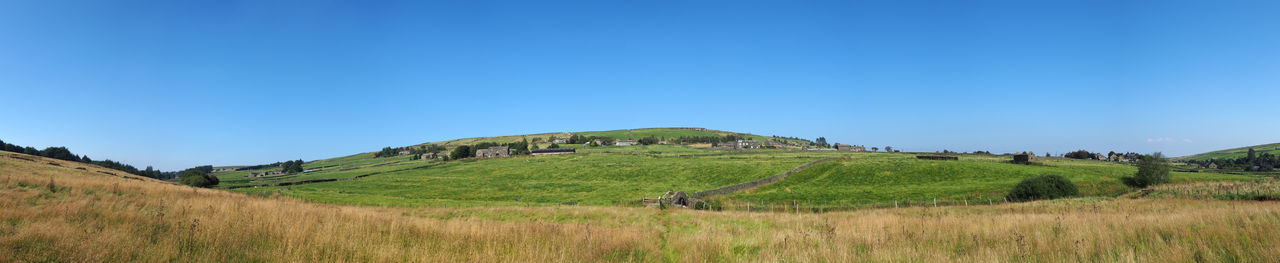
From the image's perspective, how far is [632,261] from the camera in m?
6.88

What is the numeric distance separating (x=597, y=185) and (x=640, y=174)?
48.8ft

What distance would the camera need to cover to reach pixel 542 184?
64688mm

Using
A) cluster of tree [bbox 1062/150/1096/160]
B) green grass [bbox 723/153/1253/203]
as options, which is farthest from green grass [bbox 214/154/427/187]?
cluster of tree [bbox 1062/150/1096/160]

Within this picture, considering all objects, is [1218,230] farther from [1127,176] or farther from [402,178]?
[402,178]

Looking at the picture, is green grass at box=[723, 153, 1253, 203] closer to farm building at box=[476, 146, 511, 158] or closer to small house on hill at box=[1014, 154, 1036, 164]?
small house on hill at box=[1014, 154, 1036, 164]

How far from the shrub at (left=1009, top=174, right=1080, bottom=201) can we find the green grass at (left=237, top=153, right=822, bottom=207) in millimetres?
28663

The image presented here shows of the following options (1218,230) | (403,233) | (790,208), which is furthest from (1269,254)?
(790,208)

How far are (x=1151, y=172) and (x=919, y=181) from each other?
21887 millimetres

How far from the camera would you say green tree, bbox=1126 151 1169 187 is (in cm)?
5022

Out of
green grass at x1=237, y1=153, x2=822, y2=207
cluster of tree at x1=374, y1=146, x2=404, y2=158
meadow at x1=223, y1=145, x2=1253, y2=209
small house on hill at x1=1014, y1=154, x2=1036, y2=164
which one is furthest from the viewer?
cluster of tree at x1=374, y1=146, x2=404, y2=158

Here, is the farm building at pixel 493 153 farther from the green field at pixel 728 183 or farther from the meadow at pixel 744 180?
the green field at pixel 728 183

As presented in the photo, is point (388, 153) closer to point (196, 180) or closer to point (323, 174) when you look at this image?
point (323, 174)

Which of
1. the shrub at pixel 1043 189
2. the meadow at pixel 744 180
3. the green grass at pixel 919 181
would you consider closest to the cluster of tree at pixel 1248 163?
the meadow at pixel 744 180

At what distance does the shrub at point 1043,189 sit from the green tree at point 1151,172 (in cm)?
1630
